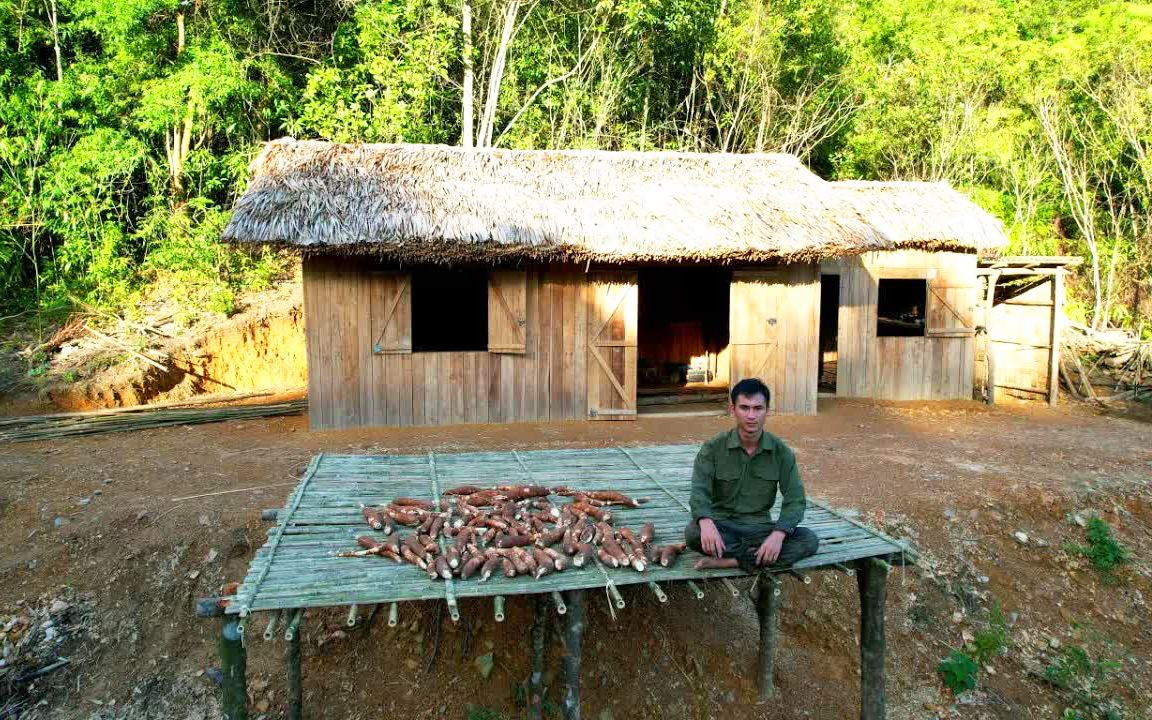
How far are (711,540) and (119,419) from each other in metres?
8.20

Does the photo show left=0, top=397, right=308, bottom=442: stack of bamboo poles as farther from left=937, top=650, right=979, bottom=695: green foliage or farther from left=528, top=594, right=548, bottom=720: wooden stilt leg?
left=937, top=650, right=979, bottom=695: green foliage

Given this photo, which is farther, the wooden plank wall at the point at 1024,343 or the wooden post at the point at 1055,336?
the wooden plank wall at the point at 1024,343

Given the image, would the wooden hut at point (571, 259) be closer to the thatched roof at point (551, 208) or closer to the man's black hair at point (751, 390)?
the thatched roof at point (551, 208)

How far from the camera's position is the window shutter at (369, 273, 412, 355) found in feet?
29.6

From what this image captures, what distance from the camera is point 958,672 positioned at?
17.8ft

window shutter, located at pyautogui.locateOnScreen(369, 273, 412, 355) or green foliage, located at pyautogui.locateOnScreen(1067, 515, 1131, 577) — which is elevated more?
window shutter, located at pyautogui.locateOnScreen(369, 273, 412, 355)

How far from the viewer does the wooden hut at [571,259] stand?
28.3 ft

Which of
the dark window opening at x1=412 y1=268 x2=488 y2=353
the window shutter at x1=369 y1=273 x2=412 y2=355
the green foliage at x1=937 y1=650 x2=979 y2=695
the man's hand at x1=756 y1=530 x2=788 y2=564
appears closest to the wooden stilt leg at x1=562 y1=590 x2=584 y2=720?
the man's hand at x1=756 y1=530 x2=788 y2=564

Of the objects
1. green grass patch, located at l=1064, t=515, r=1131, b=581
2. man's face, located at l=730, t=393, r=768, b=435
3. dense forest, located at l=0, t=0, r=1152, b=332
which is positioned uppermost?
dense forest, located at l=0, t=0, r=1152, b=332

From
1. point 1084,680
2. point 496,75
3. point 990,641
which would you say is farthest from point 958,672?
point 496,75

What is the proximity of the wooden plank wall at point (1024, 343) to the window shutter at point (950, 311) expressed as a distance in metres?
0.45

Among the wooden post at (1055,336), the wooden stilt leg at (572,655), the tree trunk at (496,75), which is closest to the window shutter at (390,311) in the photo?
the wooden stilt leg at (572,655)

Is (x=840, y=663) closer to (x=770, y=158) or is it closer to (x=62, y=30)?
(x=770, y=158)

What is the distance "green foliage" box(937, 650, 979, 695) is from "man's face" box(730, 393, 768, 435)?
10.6ft
